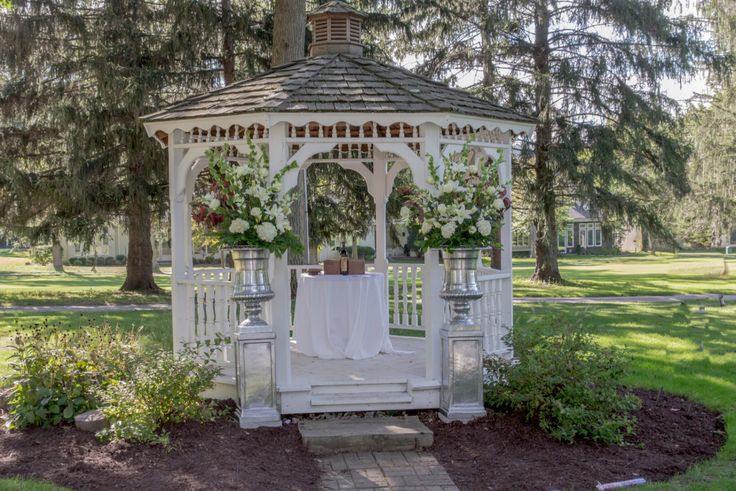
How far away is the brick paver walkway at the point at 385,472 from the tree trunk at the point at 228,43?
11.9 m

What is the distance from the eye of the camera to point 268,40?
1541 centimetres

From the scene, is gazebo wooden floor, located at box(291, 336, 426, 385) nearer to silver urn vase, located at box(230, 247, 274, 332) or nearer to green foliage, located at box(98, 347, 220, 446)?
silver urn vase, located at box(230, 247, 274, 332)

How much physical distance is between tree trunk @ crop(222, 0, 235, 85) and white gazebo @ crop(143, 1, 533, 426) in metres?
7.93

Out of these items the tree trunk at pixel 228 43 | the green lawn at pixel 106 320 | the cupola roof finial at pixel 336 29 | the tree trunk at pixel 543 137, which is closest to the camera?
the cupola roof finial at pixel 336 29

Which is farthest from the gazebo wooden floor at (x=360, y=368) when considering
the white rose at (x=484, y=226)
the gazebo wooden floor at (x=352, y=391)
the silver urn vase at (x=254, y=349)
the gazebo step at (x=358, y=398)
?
the white rose at (x=484, y=226)

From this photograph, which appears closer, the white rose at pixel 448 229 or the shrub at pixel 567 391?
the shrub at pixel 567 391

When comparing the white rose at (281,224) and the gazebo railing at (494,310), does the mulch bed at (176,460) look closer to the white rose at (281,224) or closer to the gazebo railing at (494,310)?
the white rose at (281,224)

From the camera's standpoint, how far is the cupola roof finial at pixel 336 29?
7738 millimetres

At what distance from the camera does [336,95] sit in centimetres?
636

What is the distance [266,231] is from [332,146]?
40.7 inches

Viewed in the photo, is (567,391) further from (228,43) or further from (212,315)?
(228,43)

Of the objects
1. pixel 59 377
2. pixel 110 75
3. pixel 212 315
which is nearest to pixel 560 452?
pixel 212 315

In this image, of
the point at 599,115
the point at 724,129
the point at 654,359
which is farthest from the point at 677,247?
the point at 654,359

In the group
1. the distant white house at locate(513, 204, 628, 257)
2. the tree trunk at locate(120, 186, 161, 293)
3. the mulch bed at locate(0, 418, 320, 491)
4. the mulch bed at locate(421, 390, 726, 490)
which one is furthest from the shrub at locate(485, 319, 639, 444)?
the distant white house at locate(513, 204, 628, 257)
